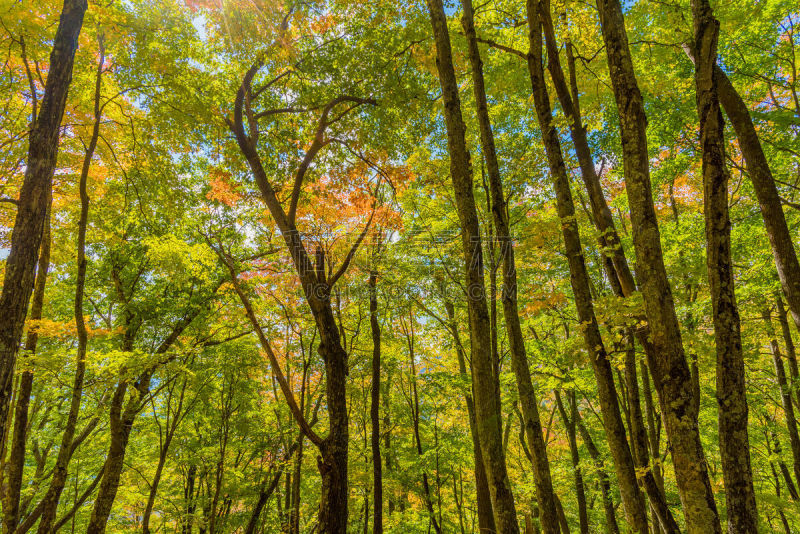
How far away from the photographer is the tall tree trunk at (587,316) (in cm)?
376

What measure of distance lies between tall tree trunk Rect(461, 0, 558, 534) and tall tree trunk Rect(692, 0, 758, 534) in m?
1.89

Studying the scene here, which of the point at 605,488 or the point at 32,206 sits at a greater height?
the point at 32,206

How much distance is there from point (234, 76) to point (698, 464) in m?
8.04

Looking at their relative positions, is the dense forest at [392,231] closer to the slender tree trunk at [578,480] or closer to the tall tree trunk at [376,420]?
the tall tree trunk at [376,420]

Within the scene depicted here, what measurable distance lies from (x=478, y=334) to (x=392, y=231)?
20.2ft

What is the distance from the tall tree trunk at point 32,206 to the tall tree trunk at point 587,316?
17.8ft

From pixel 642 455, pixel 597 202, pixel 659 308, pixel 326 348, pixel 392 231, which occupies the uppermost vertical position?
pixel 392 231

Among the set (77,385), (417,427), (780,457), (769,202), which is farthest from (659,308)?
(780,457)

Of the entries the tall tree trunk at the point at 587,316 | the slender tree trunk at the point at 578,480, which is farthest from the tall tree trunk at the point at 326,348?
the slender tree trunk at the point at 578,480

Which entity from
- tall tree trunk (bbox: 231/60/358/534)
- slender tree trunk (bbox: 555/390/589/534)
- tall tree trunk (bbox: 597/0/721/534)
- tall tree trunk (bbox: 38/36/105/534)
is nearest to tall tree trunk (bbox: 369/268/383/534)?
tall tree trunk (bbox: 231/60/358/534)

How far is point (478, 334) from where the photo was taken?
368 cm

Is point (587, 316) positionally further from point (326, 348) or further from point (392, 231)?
point (392, 231)

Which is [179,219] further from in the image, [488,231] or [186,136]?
[488,231]

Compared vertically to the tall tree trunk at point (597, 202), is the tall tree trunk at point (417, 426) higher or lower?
lower
